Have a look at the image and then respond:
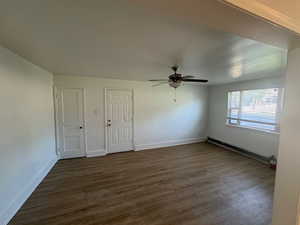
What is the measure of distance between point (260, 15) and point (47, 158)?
167 inches

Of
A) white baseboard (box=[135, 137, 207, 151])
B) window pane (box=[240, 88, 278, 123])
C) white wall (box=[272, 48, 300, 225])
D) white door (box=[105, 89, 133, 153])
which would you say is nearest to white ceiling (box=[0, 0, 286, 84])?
white wall (box=[272, 48, 300, 225])

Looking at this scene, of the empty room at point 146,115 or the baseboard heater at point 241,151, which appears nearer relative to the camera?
the empty room at point 146,115

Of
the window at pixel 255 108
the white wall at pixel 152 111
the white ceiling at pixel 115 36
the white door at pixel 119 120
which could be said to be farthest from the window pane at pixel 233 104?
the white door at pixel 119 120

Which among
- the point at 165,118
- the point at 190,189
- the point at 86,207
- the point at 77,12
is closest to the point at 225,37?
the point at 77,12

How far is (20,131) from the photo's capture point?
2273mm

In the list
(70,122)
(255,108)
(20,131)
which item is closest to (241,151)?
(255,108)

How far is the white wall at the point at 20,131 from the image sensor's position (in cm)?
192

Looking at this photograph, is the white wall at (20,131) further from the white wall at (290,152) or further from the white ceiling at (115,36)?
the white wall at (290,152)

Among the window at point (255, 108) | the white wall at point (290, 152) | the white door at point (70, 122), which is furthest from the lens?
the white door at point (70, 122)

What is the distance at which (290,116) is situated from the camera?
1.17 m

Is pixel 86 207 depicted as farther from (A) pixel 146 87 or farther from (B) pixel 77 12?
(A) pixel 146 87

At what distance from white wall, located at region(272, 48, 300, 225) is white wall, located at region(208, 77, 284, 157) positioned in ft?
10.6

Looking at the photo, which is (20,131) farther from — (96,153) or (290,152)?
(290,152)

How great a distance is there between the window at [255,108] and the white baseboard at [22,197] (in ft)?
18.5
